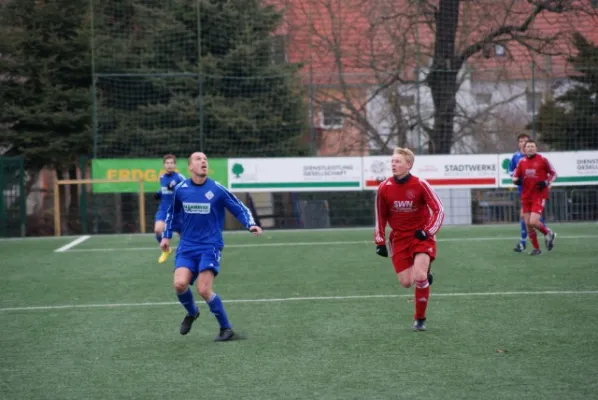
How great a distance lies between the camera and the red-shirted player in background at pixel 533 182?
15.0m

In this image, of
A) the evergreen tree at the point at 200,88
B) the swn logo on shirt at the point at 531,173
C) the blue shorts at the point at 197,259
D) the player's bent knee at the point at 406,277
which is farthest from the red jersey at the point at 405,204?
the evergreen tree at the point at 200,88

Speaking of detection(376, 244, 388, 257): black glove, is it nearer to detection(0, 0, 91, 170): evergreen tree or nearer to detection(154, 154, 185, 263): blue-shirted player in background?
detection(154, 154, 185, 263): blue-shirted player in background

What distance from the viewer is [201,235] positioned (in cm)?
845

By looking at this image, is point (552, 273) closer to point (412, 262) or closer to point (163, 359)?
point (412, 262)

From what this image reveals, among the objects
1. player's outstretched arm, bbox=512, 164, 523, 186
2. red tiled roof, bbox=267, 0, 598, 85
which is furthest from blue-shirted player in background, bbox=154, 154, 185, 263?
red tiled roof, bbox=267, 0, 598, 85

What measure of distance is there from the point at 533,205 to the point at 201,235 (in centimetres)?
817

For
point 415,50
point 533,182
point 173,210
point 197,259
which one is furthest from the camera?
point 415,50

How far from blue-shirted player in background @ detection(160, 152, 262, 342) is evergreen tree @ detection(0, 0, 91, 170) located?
21.1m

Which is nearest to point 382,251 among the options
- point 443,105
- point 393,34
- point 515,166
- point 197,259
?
point 197,259

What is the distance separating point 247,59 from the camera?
2781 centimetres

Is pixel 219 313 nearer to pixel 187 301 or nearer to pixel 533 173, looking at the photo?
pixel 187 301

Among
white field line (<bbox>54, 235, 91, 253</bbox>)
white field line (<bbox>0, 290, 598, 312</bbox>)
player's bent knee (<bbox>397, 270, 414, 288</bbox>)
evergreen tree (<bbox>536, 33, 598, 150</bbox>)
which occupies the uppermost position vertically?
evergreen tree (<bbox>536, 33, 598, 150</bbox>)

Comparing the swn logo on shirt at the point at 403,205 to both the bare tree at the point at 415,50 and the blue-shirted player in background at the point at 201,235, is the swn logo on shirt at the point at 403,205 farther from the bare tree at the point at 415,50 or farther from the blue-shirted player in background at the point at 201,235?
the bare tree at the point at 415,50

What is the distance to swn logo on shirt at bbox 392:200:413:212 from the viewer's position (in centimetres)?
876
